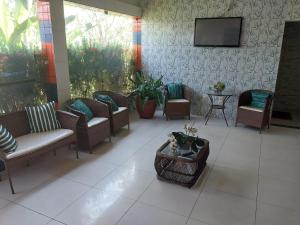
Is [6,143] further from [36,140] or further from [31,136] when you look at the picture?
[31,136]

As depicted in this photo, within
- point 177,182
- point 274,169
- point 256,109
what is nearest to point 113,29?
point 256,109

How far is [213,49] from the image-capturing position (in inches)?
209

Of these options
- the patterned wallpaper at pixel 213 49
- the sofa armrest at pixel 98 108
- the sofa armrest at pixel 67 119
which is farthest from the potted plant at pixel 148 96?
the sofa armrest at pixel 67 119

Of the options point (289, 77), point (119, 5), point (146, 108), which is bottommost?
point (146, 108)

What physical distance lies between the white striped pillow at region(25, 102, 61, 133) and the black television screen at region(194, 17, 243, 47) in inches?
141

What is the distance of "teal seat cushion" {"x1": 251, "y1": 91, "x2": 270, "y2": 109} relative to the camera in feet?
15.4

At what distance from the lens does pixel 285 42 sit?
611 centimetres

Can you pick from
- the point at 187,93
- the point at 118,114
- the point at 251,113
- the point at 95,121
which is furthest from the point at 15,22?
the point at 251,113

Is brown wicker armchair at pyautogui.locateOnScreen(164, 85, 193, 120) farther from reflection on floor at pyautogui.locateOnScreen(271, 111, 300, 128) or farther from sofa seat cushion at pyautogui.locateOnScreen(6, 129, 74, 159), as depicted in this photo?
sofa seat cushion at pyautogui.locateOnScreen(6, 129, 74, 159)

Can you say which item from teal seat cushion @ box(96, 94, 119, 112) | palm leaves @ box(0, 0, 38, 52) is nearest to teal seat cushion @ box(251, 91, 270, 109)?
teal seat cushion @ box(96, 94, 119, 112)

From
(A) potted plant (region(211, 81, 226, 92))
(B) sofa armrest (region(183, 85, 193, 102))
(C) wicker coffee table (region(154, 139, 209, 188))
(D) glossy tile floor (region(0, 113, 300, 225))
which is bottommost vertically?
(D) glossy tile floor (region(0, 113, 300, 225))

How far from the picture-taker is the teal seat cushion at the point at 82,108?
147 inches

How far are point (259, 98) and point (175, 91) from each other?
180cm

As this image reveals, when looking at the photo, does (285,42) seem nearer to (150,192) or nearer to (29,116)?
(150,192)
